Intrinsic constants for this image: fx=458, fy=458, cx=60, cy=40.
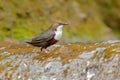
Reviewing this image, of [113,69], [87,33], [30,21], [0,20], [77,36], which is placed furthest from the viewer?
[87,33]

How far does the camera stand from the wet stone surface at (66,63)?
36.2ft

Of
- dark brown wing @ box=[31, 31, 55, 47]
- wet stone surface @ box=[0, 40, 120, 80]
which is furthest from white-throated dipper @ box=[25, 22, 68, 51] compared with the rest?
wet stone surface @ box=[0, 40, 120, 80]

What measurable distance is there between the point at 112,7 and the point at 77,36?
11.2m

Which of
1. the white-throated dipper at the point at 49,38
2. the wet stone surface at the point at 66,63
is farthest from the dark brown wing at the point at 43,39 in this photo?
the wet stone surface at the point at 66,63

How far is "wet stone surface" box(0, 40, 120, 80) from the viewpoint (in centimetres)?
1104

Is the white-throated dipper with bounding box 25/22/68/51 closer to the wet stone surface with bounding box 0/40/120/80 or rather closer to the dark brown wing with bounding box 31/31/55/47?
the dark brown wing with bounding box 31/31/55/47

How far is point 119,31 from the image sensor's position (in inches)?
1391

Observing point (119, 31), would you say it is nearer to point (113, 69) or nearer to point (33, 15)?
point (33, 15)

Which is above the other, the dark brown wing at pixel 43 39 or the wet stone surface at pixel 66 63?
the dark brown wing at pixel 43 39

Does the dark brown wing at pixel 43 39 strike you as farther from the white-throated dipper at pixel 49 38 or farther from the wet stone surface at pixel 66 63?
the wet stone surface at pixel 66 63

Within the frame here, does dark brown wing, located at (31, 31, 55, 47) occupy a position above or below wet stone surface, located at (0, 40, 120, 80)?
above

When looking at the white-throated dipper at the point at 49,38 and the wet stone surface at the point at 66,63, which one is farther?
the white-throated dipper at the point at 49,38

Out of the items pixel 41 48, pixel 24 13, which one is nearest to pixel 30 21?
pixel 24 13

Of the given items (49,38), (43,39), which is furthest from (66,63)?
(43,39)
